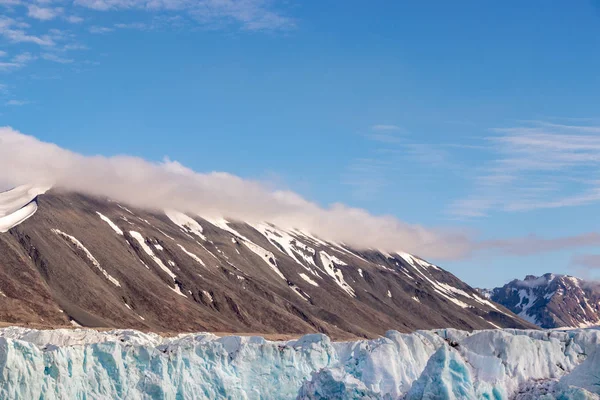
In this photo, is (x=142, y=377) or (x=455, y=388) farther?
(x=142, y=377)

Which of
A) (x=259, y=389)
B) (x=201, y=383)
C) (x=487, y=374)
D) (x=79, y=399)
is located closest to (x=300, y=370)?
(x=259, y=389)

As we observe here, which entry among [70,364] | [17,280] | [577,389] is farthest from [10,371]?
[17,280]

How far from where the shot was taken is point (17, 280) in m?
189

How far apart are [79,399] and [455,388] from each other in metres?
26.6

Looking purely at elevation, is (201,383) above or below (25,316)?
below

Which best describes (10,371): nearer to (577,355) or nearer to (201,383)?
(201,383)

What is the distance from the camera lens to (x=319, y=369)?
59.3m

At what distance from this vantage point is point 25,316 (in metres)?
170

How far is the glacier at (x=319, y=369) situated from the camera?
1793 inches

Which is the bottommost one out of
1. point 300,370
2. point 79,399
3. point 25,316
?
point 79,399

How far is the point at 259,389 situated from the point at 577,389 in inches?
1116

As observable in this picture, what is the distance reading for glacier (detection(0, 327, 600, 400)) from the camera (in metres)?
45.5

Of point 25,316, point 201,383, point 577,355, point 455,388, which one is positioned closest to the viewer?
point 455,388

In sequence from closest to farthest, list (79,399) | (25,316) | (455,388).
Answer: (455,388)
(79,399)
(25,316)
